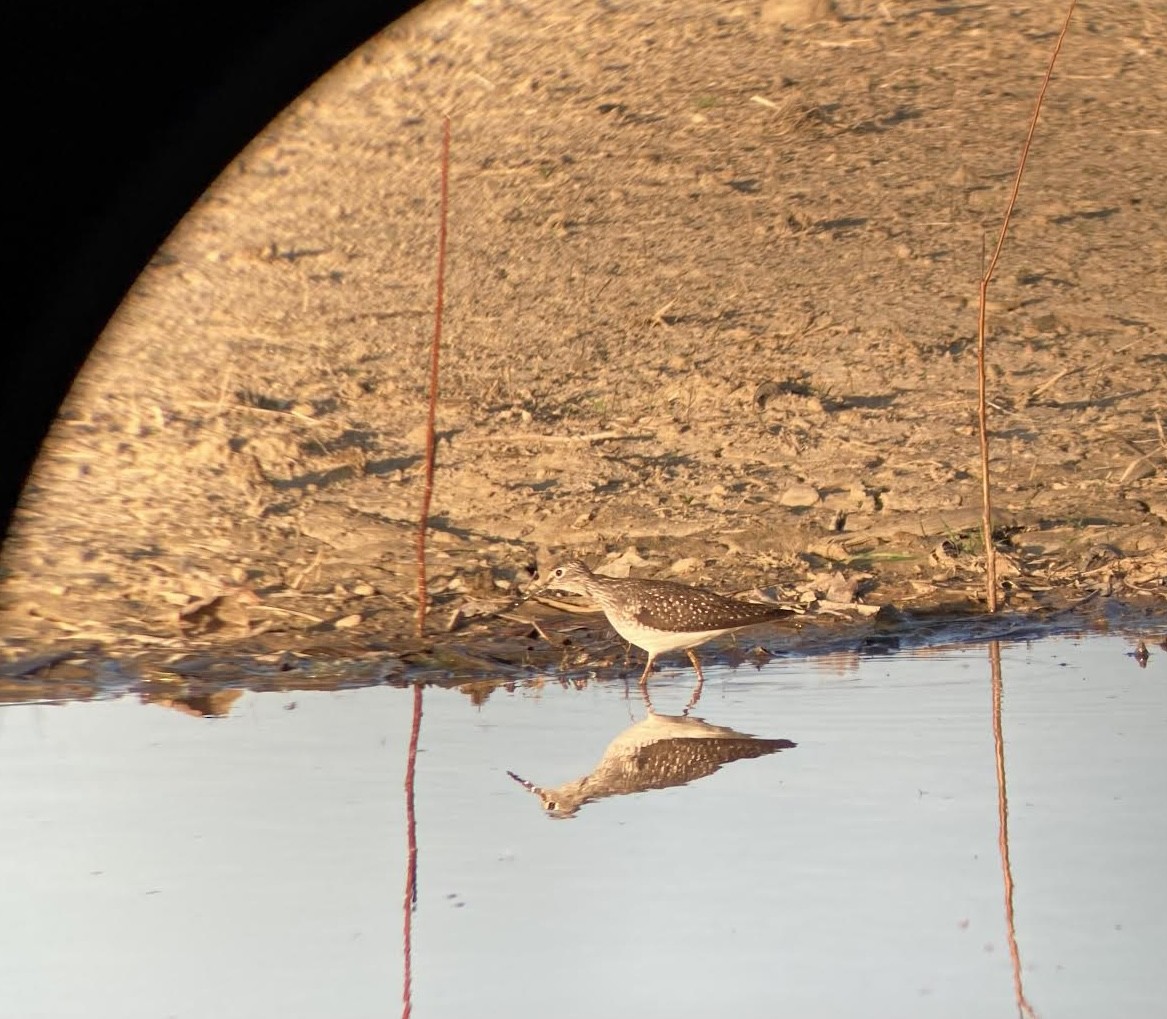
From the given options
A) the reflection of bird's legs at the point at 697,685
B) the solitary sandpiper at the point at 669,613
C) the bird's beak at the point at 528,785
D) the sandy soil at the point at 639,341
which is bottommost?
the bird's beak at the point at 528,785

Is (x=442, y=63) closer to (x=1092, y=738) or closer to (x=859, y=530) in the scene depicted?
(x=859, y=530)

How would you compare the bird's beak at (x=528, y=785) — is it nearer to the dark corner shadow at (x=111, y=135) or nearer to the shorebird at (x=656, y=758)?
the shorebird at (x=656, y=758)

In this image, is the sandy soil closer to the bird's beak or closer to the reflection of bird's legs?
the reflection of bird's legs

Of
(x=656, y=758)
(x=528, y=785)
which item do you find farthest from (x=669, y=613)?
(x=528, y=785)

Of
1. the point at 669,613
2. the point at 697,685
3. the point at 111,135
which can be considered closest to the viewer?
the point at 111,135

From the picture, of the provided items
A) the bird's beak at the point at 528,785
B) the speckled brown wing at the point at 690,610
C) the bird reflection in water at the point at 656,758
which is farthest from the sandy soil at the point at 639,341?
the bird's beak at the point at 528,785

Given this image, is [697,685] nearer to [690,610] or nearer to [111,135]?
[690,610]

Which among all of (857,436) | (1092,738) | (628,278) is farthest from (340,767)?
(628,278)

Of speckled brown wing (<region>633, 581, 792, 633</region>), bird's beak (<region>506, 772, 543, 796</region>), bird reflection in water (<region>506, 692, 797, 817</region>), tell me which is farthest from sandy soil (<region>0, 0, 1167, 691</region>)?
bird's beak (<region>506, 772, 543, 796</region>)
